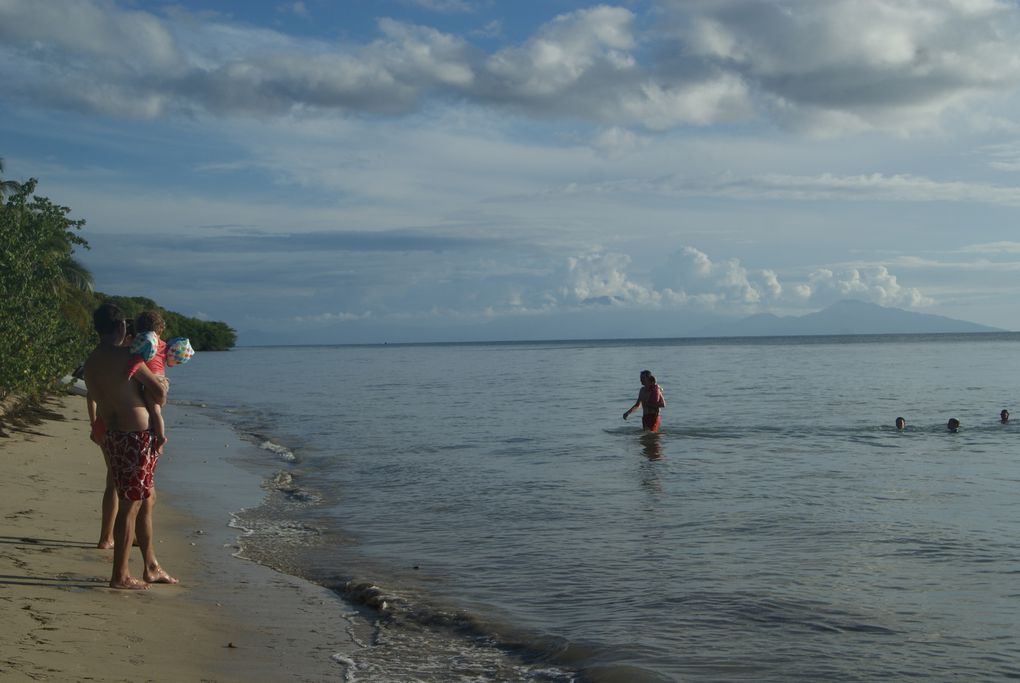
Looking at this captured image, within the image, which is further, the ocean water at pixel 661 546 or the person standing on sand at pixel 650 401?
the person standing on sand at pixel 650 401

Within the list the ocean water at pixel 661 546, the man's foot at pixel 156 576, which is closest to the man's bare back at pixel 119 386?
the man's foot at pixel 156 576

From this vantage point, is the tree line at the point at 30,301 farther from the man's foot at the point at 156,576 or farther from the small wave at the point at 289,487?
the man's foot at the point at 156,576

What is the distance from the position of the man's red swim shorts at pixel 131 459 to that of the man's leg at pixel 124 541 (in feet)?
0.38

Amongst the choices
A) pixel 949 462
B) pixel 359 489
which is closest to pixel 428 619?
pixel 359 489

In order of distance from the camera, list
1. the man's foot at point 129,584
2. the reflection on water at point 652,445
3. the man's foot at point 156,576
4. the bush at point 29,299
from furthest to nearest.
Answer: the reflection on water at point 652,445
the bush at point 29,299
the man's foot at point 156,576
the man's foot at point 129,584

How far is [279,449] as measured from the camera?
21.0 meters

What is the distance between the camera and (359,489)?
594 inches

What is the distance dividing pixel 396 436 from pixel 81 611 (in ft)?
54.3

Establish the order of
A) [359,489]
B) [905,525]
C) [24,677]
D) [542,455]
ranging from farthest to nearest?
[542,455], [359,489], [905,525], [24,677]

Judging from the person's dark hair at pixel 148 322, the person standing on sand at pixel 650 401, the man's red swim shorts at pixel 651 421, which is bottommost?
the man's red swim shorts at pixel 651 421

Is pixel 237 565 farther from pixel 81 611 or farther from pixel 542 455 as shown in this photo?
pixel 542 455

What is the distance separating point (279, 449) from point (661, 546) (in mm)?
12722

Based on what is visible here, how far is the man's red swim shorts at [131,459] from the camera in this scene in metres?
7.25

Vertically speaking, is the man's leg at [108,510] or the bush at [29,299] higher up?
the bush at [29,299]
